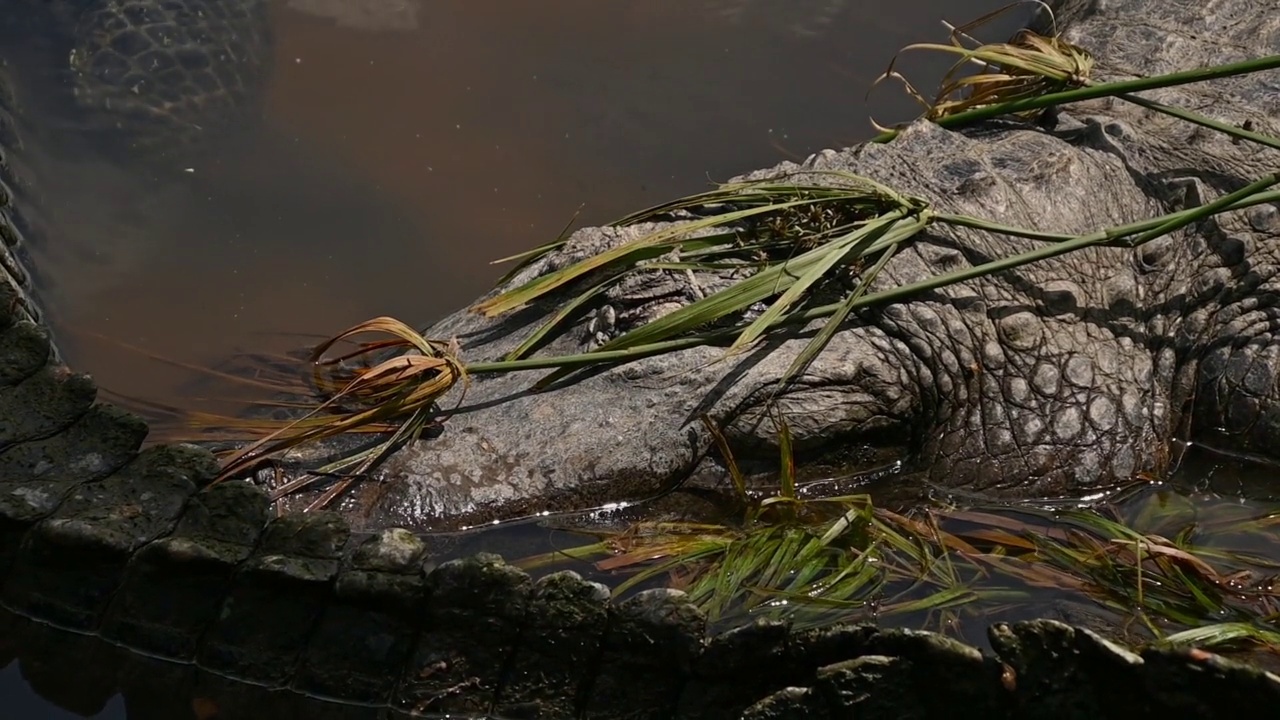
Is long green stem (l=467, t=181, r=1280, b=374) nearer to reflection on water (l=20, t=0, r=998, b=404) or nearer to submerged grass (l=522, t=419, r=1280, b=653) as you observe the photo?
submerged grass (l=522, t=419, r=1280, b=653)

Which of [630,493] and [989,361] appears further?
[989,361]

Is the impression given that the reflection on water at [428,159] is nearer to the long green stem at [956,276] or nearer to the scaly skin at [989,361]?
the scaly skin at [989,361]

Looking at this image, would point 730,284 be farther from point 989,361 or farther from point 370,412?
point 370,412

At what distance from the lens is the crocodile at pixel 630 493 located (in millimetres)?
2379

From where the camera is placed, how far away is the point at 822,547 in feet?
11.1

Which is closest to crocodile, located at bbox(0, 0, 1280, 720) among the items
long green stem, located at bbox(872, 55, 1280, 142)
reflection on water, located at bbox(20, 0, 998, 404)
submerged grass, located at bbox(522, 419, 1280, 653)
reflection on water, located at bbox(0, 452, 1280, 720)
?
reflection on water, located at bbox(0, 452, 1280, 720)

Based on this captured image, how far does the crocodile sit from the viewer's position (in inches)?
93.7

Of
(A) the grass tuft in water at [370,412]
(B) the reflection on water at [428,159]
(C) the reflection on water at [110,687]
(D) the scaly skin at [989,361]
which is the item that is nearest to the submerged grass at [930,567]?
(D) the scaly skin at [989,361]

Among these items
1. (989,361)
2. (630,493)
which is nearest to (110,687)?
(630,493)

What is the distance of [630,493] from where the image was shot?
357cm

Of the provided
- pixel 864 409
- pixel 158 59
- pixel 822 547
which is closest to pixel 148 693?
pixel 822 547

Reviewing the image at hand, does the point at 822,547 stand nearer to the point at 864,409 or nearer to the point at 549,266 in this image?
the point at 864,409

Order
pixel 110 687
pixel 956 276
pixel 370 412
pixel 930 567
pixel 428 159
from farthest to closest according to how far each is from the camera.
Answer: pixel 428 159, pixel 956 276, pixel 370 412, pixel 930 567, pixel 110 687

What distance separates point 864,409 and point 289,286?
6.70 feet
